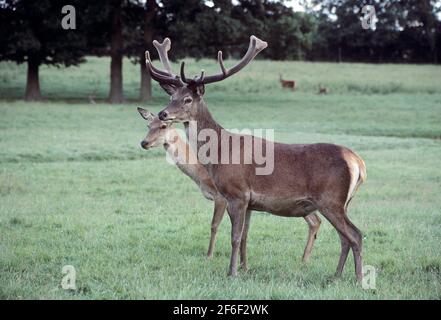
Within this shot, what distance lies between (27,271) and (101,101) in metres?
27.5

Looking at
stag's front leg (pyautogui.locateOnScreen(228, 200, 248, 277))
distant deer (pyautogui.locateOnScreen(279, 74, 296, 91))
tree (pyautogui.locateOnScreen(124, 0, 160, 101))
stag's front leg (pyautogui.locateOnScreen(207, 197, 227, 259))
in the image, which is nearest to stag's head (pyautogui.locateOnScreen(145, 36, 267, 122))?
stag's front leg (pyautogui.locateOnScreen(228, 200, 248, 277))

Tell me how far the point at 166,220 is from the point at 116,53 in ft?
82.2

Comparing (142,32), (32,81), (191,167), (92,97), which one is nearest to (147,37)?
(142,32)

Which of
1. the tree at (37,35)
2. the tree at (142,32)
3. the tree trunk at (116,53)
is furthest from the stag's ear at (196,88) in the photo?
the tree trunk at (116,53)

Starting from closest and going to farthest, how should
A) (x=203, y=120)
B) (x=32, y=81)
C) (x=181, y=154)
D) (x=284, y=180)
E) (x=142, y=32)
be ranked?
(x=284, y=180)
(x=203, y=120)
(x=181, y=154)
(x=32, y=81)
(x=142, y=32)

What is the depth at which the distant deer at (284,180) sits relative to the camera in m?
6.76

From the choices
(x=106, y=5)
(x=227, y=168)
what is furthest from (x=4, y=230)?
(x=106, y=5)

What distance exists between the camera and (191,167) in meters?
9.02

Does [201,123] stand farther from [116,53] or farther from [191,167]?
[116,53]

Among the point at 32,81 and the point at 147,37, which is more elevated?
the point at 147,37

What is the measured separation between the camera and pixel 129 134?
70.7ft

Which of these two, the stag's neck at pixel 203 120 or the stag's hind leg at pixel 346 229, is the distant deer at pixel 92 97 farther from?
the stag's hind leg at pixel 346 229

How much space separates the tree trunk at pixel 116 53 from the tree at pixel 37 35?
157cm
